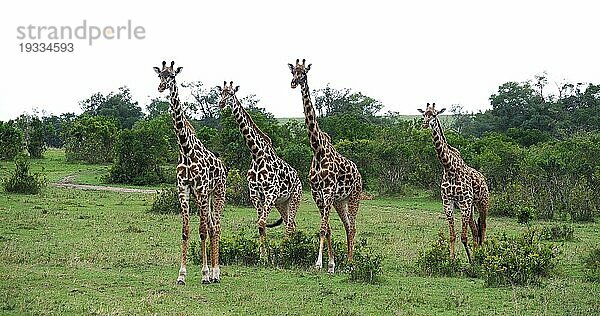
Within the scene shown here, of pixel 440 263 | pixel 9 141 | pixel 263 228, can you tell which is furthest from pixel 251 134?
pixel 9 141

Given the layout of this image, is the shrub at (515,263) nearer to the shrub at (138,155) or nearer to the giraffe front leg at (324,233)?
the giraffe front leg at (324,233)

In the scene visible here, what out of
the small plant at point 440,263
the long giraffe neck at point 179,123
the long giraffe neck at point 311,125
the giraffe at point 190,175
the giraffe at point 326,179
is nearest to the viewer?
the giraffe at point 190,175

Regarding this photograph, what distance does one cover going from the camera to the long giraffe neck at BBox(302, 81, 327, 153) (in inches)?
538

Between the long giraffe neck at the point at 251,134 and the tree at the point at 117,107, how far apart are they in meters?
59.5

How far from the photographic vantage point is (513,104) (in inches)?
2183

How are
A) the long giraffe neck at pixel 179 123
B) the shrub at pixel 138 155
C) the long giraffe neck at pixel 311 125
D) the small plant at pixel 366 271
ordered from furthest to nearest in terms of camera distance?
the shrub at pixel 138 155 → the long giraffe neck at pixel 311 125 → the small plant at pixel 366 271 → the long giraffe neck at pixel 179 123

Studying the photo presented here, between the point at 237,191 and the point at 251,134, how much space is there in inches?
481

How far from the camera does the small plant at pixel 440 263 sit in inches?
501

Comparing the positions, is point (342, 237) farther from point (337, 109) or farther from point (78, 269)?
point (337, 109)

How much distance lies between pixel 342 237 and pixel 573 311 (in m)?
9.27

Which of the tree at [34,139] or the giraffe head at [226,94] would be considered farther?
the tree at [34,139]

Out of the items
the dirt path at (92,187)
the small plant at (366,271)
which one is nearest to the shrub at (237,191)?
the dirt path at (92,187)

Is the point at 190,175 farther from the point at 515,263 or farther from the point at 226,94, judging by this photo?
the point at 515,263

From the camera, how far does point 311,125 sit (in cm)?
1366
